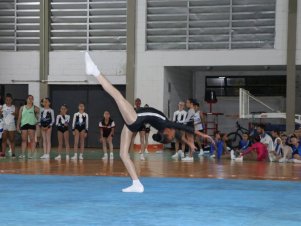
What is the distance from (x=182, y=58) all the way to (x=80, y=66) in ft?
13.9

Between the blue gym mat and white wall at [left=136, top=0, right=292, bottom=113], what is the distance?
989 centimetres

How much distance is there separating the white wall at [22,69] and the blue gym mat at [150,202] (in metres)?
11.2

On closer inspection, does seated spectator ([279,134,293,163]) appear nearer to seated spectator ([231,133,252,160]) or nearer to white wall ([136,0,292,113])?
seated spectator ([231,133,252,160])

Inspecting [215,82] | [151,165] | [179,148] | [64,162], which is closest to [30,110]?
[64,162]

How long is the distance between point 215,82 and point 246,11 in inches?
184

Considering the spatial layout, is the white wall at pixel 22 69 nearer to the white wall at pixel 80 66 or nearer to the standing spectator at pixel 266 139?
the white wall at pixel 80 66

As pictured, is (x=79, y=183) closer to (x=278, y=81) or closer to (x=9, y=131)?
(x=9, y=131)

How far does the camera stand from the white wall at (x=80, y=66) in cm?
1969

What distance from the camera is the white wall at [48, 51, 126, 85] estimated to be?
19.7m

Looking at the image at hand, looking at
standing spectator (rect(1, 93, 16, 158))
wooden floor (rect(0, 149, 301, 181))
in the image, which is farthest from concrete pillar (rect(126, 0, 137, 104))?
wooden floor (rect(0, 149, 301, 181))

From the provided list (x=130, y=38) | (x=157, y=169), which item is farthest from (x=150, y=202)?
(x=130, y=38)

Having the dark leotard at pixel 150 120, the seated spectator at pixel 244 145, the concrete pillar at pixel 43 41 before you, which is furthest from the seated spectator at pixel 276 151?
the concrete pillar at pixel 43 41

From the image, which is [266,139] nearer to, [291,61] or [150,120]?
[291,61]

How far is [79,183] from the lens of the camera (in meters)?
8.76
